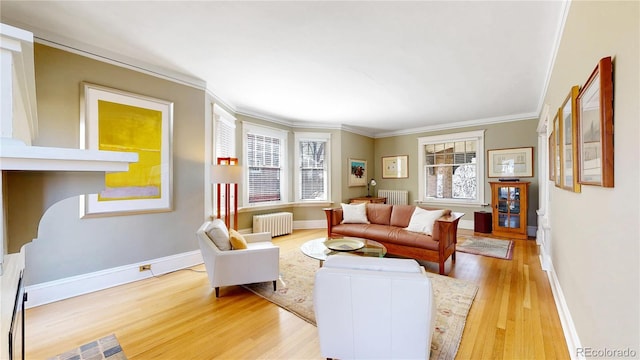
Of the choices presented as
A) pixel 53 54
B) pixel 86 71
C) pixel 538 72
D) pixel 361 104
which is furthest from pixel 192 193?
pixel 538 72

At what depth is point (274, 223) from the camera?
→ 5.15m

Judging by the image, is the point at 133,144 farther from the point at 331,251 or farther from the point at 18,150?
the point at 18,150

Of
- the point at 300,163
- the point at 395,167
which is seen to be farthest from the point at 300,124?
the point at 395,167

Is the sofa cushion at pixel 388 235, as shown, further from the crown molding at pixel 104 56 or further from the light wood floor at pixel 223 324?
the crown molding at pixel 104 56

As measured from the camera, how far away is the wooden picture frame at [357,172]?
6.52 m

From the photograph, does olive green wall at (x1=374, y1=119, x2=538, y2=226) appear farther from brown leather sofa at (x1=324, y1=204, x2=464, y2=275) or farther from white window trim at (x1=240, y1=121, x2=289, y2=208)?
white window trim at (x1=240, y1=121, x2=289, y2=208)

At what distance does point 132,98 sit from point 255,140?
2.42 metres

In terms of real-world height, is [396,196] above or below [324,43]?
below

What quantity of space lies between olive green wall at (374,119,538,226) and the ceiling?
51.9 inches

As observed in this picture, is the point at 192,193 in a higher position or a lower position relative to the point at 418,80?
lower

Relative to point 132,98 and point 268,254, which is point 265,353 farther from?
point 132,98

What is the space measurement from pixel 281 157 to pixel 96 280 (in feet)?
12.2

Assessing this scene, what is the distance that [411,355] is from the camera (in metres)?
1.48
